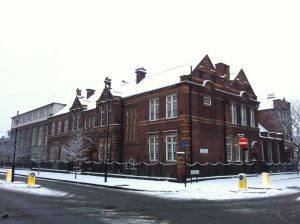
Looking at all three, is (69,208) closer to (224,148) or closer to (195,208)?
(195,208)

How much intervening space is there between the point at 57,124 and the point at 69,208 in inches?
1773

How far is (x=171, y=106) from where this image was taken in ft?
109

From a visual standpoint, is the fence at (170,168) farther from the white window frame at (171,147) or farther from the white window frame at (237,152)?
the white window frame at (171,147)

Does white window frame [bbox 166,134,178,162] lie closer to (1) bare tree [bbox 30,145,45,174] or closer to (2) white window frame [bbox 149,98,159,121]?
(2) white window frame [bbox 149,98,159,121]

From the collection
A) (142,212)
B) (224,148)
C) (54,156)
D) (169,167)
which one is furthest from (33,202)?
(54,156)

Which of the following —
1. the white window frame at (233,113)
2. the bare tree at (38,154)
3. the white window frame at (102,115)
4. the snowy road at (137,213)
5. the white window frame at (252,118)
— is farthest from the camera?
the bare tree at (38,154)

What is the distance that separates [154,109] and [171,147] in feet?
17.0

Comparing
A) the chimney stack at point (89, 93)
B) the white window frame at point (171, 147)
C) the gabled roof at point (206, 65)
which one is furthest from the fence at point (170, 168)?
the chimney stack at point (89, 93)

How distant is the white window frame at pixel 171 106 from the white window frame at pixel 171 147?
2.23 metres

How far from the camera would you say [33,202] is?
15.0 meters

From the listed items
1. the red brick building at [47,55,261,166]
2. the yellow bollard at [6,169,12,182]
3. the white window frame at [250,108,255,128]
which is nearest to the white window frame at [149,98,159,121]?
the red brick building at [47,55,261,166]

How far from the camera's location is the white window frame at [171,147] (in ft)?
105

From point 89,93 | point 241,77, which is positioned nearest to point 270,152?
point 241,77

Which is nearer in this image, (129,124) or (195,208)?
(195,208)
